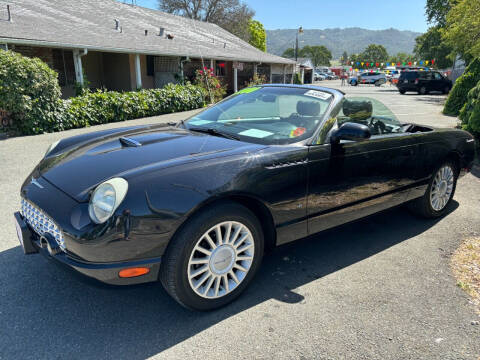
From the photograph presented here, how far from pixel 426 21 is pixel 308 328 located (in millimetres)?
42434

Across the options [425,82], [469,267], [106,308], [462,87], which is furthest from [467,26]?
[106,308]

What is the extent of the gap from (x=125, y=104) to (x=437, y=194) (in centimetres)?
1098

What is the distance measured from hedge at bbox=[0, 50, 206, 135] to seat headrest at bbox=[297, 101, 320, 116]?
29.2 feet

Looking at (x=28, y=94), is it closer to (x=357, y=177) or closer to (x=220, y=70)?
(x=357, y=177)

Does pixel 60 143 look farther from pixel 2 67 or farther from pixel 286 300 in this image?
pixel 2 67

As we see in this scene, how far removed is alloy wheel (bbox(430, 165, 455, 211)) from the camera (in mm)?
4188

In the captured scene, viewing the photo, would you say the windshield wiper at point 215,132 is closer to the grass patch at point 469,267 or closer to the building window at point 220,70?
the grass patch at point 469,267

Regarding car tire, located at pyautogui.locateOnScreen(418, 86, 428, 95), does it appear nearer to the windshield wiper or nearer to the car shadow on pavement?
the car shadow on pavement

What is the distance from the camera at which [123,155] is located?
2670mm

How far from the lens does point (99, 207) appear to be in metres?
2.12

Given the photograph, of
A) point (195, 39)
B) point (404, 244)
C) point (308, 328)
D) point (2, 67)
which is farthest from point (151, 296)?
point (195, 39)

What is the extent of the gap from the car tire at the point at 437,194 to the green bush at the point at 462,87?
10.6m

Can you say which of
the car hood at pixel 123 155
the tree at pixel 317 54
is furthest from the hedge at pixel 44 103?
the tree at pixel 317 54

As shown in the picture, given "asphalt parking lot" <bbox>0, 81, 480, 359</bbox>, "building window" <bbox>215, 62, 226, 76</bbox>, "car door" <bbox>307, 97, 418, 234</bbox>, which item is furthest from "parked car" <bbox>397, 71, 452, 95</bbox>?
"asphalt parking lot" <bbox>0, 81, 480, 359</bbox>
